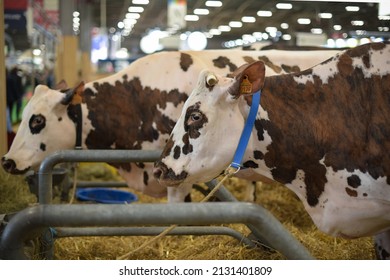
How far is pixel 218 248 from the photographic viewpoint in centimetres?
269

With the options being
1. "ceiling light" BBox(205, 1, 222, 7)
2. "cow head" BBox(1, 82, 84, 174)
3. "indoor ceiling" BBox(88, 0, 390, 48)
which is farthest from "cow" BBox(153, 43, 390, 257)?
"ceiling light" BBox(205, 1, 222, 7)

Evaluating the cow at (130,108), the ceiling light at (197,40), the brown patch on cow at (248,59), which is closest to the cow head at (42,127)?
the cow at (130,108)

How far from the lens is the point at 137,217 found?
4.50ft

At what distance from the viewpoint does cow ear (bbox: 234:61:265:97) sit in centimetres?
208

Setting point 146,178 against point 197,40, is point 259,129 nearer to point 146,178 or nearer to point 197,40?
point 146,178

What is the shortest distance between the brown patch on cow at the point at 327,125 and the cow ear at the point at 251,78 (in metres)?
0.14

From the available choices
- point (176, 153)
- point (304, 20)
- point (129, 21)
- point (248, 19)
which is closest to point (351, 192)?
point (176, 153)

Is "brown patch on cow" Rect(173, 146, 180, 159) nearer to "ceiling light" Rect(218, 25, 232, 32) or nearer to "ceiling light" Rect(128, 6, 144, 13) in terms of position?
"ceiling light" Rect(218, 25, 232, 32)

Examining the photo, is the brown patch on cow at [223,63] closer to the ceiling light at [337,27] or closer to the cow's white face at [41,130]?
the ceiling light at [337,27]

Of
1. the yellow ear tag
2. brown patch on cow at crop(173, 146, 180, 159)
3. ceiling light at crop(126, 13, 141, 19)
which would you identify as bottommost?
brown patch on cow at crop(173, 146, 180, 159)

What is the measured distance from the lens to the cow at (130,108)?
319cm

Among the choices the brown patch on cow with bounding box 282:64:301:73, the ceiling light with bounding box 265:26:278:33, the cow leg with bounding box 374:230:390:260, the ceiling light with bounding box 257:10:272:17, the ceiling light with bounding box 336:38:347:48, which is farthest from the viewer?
the ceiling light with bounding box 265:26:278:33
